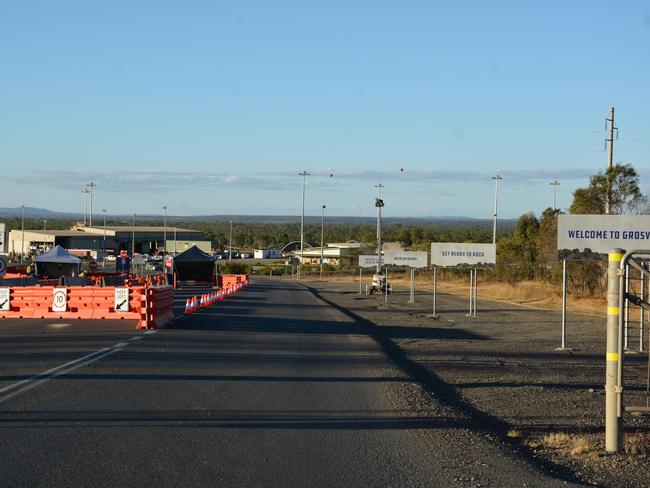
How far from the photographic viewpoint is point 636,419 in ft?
35.4

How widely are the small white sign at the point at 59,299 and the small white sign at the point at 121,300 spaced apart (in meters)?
1.77

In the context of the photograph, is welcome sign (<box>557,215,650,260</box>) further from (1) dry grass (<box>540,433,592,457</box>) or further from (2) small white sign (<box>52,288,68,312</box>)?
(2) small white sign (<box>52,288,68,312</box>)

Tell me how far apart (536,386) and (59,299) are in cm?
1709

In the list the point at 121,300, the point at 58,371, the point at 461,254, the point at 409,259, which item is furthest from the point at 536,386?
the point at 409,259

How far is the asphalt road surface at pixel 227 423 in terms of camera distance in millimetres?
7551

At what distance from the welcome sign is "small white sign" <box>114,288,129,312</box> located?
1262 cm

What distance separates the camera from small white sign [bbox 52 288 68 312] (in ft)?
86.1

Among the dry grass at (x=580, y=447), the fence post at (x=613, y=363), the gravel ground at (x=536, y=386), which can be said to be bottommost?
the gravel ground at (x=536, y=386)

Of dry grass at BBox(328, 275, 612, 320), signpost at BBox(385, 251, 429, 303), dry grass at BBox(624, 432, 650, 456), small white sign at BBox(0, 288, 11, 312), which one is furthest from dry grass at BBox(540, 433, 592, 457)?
signpost at BBox(385, 251, 429, 303)

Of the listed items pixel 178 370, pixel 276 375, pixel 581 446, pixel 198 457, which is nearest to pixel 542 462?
pixel 581 446

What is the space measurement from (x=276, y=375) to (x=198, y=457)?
6.23m

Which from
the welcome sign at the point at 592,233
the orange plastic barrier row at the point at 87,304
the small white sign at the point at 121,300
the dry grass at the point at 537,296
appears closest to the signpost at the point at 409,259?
the dry grass at the point at 537,296

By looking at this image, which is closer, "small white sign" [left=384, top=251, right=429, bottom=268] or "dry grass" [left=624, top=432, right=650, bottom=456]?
"dry grass" [left=624, top=432, right=650, bottom=456]

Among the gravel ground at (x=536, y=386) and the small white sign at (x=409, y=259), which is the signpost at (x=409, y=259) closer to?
the small white sign at (x=409, y=259)
